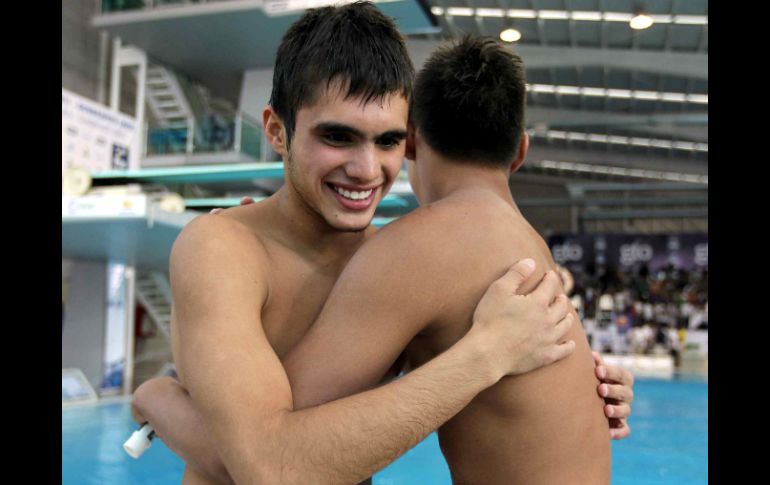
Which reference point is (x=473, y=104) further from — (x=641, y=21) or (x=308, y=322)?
(x=641, y=21)

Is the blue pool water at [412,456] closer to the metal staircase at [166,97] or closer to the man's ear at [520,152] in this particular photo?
the man's ear at [520,152]

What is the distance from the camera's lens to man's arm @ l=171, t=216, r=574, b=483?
1.29 metres

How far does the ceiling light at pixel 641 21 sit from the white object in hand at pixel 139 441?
1274 centimetres

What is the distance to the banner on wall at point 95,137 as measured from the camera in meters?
9.07

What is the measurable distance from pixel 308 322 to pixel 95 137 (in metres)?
9.06

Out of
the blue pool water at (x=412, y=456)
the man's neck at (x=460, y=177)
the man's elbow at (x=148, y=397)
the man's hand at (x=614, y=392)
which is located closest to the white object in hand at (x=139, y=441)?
the man's elbow at (x=148, y=397)

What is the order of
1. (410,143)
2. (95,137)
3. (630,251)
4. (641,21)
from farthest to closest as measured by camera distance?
(630,251)
(641,21)
(95,137)
(410,143)

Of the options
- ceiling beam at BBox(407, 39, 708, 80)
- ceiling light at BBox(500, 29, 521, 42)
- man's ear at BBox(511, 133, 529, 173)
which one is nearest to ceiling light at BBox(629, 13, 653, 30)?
ceiling beam at BBox(407, 39, 708, 80)

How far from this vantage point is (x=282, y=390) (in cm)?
135

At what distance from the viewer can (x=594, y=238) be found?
25.2m

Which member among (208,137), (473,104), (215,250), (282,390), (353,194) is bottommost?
(282,390)

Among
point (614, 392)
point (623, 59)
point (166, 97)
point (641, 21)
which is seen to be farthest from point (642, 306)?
point (614, 392)

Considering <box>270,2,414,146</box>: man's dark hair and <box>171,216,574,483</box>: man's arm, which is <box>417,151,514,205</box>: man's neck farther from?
<box>171,216,574,483</box>: man's arm

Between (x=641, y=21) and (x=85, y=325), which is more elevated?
(x=641, y=21)
